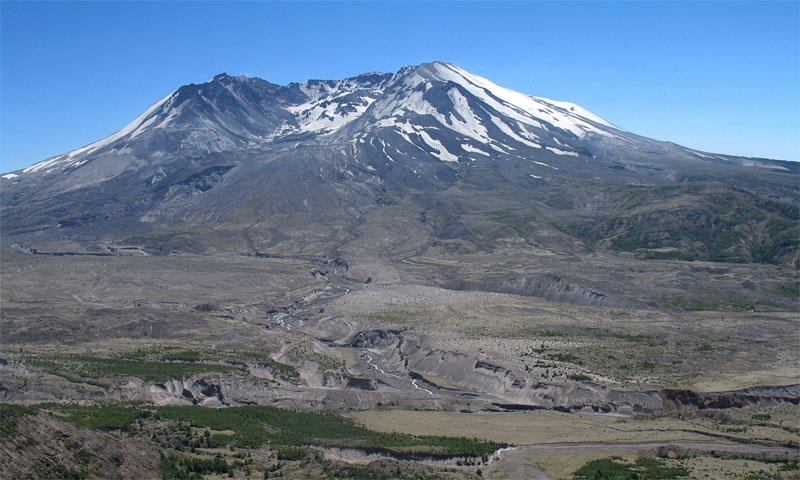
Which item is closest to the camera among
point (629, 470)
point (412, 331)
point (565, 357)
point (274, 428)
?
point (629, 470)

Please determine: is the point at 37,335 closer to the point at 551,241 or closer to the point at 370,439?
the point at 370,439

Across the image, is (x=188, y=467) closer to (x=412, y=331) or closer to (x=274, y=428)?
(x=274, y=428)

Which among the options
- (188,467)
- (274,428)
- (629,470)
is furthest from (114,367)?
(629,470)

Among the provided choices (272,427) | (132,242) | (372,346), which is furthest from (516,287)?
(132,242)

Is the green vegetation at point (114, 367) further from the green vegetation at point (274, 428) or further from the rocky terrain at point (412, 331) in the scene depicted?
the green vegetation at point (274, 428)

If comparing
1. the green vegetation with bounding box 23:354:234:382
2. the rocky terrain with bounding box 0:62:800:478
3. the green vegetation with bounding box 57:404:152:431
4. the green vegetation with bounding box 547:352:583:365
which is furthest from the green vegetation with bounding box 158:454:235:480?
the green vegetation with bounding box 547:352:583:365

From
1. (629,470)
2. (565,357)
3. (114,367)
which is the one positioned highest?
(114,367)

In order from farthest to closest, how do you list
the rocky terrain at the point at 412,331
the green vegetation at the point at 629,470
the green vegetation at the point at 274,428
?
1. the rocky terrain at the point at 412,331
2. the green vegetation at the point at 274,428
3. the green vegetation at the point at 629,470

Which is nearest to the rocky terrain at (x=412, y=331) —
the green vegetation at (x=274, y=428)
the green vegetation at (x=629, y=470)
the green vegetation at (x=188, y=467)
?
the green vegetation at (x=188, y=467)

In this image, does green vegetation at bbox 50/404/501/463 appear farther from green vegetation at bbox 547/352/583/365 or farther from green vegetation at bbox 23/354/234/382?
green vegetation at bbox 547/352/583/365
